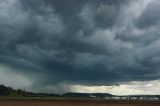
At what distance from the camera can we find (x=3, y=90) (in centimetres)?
16012

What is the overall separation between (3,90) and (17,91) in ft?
53.5

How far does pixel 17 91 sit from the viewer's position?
577ft

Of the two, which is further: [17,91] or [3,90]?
[17,91]
